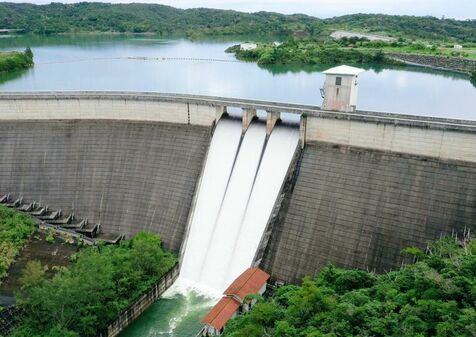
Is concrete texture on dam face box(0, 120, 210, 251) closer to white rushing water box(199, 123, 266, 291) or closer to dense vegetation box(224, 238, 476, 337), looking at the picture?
white rushing water box(199, 123, 266, 291)

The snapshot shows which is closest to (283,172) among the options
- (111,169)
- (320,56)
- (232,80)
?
(111,169)

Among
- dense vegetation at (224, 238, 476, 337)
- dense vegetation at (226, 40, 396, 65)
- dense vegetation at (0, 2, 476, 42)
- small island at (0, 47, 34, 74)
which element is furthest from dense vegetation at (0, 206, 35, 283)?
dense vegetation at (0, 2, 476, 42)

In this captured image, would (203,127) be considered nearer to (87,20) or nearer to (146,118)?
(146,118)

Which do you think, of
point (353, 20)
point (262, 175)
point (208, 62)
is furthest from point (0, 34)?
point (262, 175)

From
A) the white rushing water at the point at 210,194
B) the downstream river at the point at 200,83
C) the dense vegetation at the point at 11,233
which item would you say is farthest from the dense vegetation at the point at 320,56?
the dense vegetation at the point at 11,233

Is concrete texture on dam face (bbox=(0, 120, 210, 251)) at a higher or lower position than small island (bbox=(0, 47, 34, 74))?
lower
